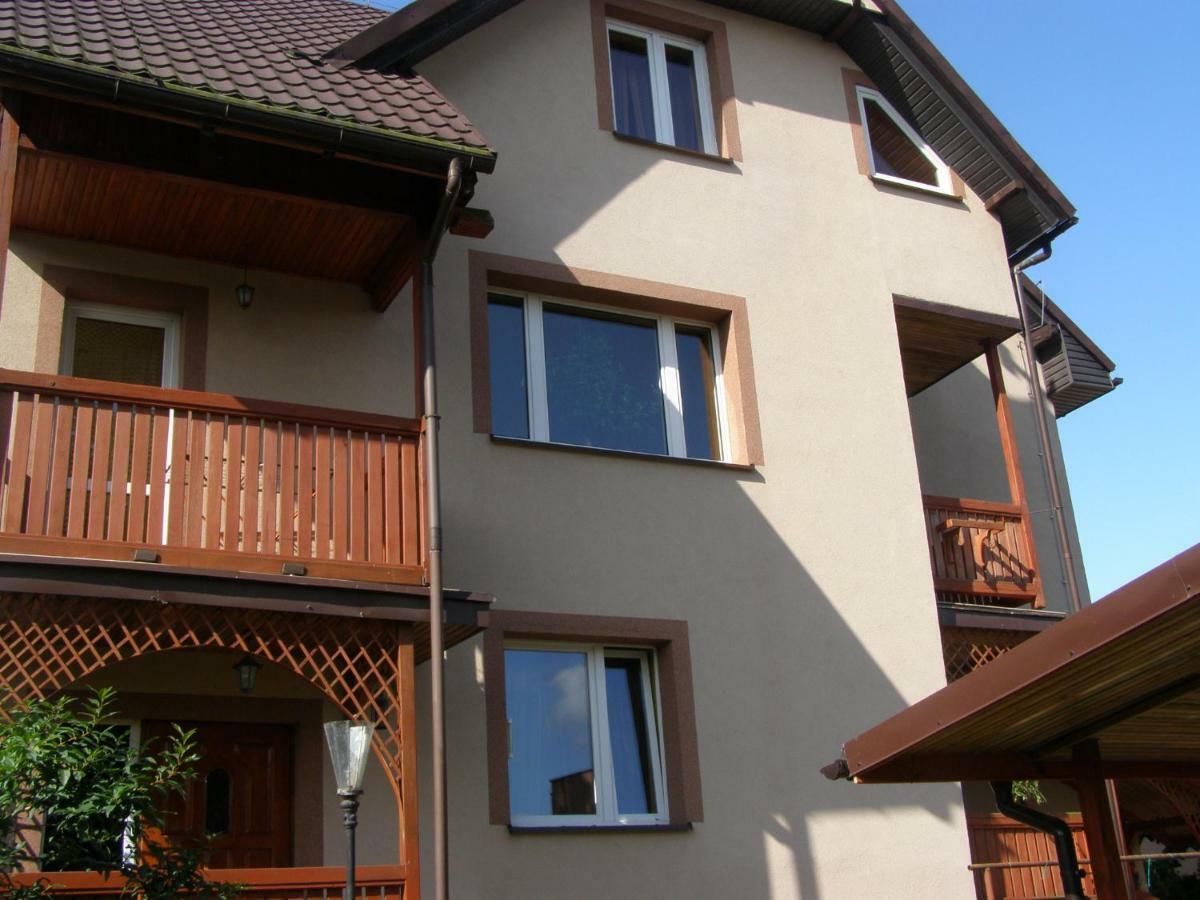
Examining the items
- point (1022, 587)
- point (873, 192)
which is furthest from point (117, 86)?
point (1022, 587)

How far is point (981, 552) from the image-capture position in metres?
12.5

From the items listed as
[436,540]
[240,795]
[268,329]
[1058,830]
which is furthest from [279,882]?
[268,329]

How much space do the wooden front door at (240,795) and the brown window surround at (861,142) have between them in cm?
750

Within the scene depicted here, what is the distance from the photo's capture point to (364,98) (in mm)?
9055

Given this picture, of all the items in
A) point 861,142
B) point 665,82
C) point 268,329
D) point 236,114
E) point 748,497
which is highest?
point 665,82

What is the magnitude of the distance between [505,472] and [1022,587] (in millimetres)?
5090

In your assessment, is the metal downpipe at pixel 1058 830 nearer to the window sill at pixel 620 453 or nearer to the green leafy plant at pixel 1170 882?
the window sill at pixel 620 453

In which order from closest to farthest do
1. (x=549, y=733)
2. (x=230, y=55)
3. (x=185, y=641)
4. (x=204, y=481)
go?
(x=185, y=641), (x=204, y=481), (x=230, y=55), (x=549, y=733)

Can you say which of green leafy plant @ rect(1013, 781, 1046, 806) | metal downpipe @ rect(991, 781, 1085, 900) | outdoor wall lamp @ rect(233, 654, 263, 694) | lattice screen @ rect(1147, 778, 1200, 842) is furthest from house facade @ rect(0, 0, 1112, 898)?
metal downpipe @ rect(991, 781, 1085, 900)

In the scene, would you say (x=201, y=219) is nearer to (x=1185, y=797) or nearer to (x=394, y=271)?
(x=394, y=271)

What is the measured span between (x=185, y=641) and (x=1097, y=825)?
4737 mm

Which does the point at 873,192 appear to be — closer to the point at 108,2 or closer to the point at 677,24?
the point at 677,24

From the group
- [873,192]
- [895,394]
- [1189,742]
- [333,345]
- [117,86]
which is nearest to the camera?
[1189,742]

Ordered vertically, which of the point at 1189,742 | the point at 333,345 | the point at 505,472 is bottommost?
the point at 1189,742
